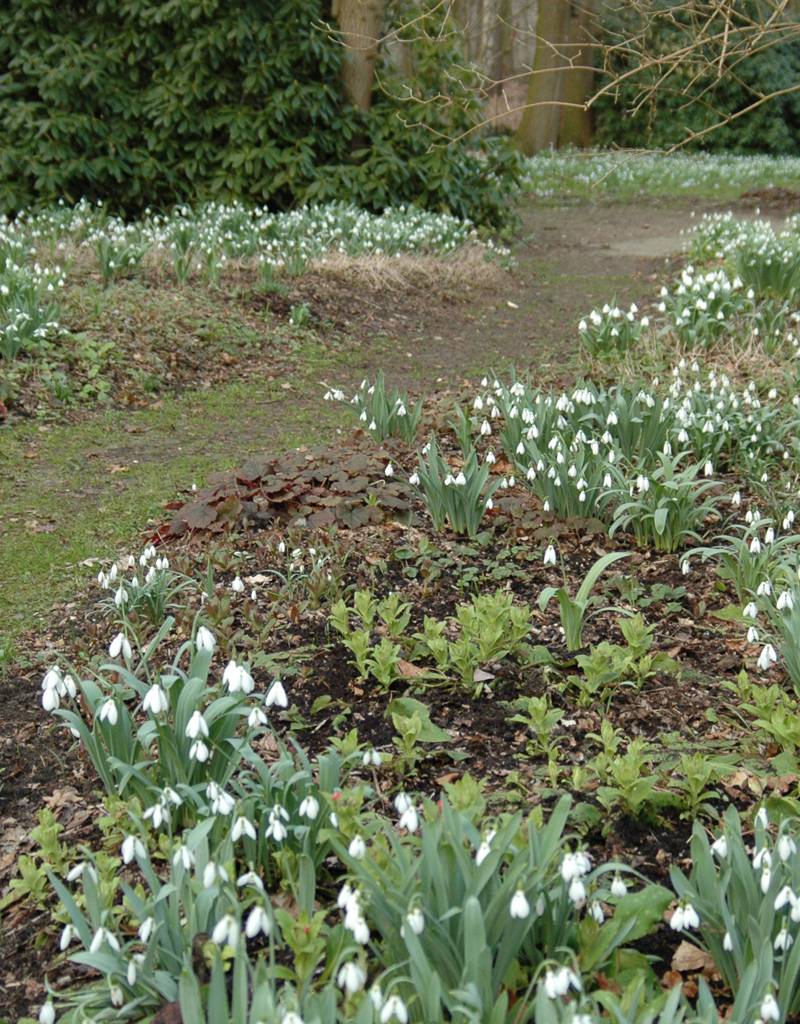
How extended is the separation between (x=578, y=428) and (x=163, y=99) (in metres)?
8.08

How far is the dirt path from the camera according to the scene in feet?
16.5

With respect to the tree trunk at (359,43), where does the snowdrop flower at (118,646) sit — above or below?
below

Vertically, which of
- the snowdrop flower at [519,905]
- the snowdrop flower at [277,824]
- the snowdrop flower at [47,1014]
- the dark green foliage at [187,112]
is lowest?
the snowdrop flower at [47,1014]

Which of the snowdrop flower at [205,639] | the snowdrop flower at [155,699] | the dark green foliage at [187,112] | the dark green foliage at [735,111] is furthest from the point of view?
the dark green foliage at [735,111]

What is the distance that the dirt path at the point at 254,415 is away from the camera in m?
5.03

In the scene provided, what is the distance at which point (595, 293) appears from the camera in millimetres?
10789

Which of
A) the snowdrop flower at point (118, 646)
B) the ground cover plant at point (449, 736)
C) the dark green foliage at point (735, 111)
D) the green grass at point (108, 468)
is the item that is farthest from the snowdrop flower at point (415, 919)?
A: the dark green foliage at point (735, 111)

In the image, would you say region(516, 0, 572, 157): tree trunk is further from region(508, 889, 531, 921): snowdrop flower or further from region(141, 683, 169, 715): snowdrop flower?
region(508, 889, 531, 921): snowdrop flower

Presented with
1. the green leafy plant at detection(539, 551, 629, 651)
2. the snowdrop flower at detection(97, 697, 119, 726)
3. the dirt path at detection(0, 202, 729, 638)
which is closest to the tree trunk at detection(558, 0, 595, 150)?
the dirt path at detection(0, 202, 729, 638)

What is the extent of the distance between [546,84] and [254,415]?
1562cm

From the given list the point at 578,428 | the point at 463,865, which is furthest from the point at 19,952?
the point at 578,428

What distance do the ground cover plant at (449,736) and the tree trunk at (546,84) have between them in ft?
48.0

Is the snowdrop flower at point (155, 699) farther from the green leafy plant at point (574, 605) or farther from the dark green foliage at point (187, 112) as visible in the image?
the dark green foliage at point (187, 112)

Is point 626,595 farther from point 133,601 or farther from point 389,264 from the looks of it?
point 389,264
